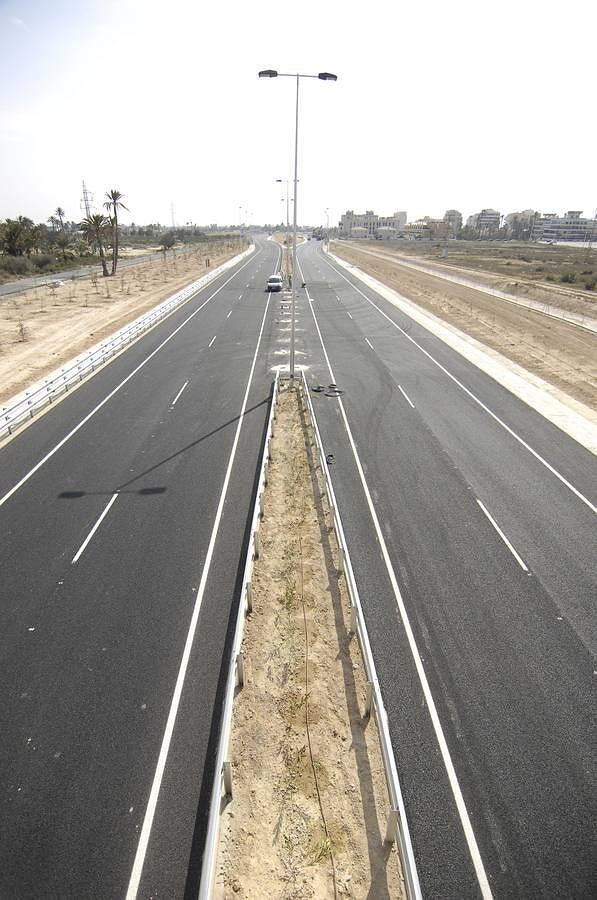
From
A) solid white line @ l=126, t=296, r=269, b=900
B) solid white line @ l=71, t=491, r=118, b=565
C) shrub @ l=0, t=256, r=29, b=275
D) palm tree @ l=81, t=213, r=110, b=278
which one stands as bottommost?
solid white line @ l=126, t=296, r=269, b=900

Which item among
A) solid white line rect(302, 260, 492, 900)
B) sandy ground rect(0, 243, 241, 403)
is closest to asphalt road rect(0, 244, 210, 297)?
sandy ground rect(0, 243, 241, 403)

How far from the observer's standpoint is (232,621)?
9391 mm

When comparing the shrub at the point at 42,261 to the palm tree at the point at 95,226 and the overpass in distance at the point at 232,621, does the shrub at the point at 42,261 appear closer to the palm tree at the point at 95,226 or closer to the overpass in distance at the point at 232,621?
the palm tree at the point at 95,226

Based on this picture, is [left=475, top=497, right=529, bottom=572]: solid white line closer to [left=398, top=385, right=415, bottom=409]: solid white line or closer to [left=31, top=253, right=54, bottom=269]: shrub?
[left=398, top=385, right=415, bottom=409]: solid white line

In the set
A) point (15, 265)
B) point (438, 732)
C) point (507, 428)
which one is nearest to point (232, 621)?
point (438, 732)

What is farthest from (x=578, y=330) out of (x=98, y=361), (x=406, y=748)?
→ (x=406, y=748)

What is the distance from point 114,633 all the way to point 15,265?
208 feet

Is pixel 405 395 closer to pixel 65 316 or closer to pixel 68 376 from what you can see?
pixel 68 376

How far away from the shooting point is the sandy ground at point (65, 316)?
25236 mm

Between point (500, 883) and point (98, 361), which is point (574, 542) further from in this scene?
point (98, 361)

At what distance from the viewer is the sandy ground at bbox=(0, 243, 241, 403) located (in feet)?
82.8

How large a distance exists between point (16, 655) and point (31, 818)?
303 centimetres

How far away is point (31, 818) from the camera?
20.5 feet

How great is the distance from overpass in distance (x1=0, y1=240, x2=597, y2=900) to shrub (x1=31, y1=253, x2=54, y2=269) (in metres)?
55.3
